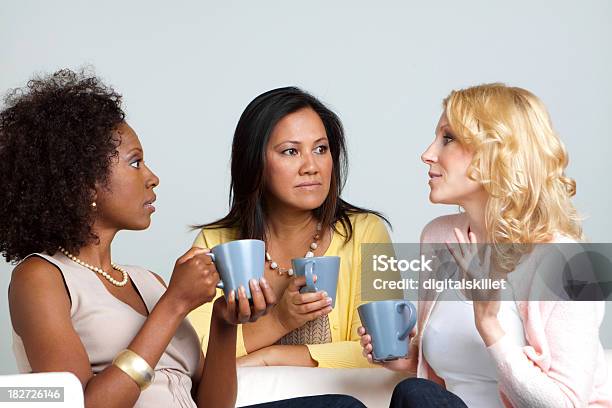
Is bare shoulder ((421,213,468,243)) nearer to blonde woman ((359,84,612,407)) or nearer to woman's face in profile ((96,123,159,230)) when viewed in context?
blonde woman ((359,84,612,407))

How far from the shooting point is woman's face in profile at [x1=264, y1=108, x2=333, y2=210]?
102 inches

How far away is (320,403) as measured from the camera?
1930 millimetres

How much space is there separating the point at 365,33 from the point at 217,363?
2202mm

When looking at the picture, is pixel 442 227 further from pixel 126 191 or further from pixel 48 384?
pixel 48 384

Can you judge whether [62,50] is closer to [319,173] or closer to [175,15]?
[175,15]

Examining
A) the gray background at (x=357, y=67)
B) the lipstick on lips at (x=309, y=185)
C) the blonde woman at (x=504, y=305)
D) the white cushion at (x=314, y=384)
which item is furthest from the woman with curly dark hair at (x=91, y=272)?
the gray background at (x=357, y=67)

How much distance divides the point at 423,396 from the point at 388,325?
0.68 feet

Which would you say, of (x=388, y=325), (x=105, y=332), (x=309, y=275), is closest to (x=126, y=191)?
(x=105, y=332)

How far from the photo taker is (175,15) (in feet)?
12.6

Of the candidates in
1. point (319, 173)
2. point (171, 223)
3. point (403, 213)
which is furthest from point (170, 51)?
point (319, 173)

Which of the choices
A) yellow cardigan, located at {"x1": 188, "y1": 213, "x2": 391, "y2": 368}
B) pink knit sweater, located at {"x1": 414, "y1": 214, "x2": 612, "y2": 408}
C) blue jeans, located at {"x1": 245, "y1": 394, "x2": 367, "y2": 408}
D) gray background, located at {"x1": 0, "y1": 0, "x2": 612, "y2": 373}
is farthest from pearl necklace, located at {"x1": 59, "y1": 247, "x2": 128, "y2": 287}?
gray background, located at {"x1": 0, "y1": 0, "x2": 612, "y2": 373}

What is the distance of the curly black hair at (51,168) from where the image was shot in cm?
177

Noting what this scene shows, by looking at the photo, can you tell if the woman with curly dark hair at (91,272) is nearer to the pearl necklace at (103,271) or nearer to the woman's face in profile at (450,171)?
the pearl necklace at (103,271)

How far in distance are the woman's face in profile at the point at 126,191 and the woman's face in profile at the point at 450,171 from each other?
57 centimetres
